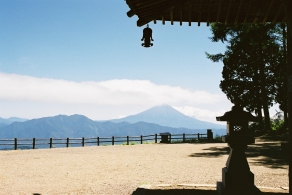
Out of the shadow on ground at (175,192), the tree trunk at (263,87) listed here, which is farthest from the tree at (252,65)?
the shadow on ground at (175,192)

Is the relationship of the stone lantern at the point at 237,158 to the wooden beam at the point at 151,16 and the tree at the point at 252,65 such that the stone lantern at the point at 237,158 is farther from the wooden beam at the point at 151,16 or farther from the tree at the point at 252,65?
the tree at the point at 252,65

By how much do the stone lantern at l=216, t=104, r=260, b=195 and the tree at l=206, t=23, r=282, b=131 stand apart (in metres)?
22.0

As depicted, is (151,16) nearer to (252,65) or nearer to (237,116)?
(237,116)

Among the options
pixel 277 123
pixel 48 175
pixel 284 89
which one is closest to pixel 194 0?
pixel 48 175

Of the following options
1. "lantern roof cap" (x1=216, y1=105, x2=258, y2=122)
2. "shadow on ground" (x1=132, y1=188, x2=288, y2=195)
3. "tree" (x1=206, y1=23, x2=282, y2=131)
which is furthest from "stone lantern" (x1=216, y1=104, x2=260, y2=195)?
"tree" (x1=206, y1=23, x2=282, y2=131)

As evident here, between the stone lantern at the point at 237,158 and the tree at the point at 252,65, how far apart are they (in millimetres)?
22024

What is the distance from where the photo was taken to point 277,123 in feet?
101

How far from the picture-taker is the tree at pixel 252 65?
26.8 meters

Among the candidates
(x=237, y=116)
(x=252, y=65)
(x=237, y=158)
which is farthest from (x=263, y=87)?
(x=237, y=158)

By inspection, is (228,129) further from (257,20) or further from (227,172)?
(257,20)

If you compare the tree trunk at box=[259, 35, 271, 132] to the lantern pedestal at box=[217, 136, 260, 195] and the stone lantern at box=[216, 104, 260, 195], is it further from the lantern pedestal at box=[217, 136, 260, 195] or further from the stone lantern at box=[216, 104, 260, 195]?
the lantern pedestal at box=[217, 136, 260, 195]

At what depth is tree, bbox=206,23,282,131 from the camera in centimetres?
2684

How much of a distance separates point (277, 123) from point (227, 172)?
28.6 m

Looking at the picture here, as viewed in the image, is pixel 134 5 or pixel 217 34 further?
pixel 217 34
